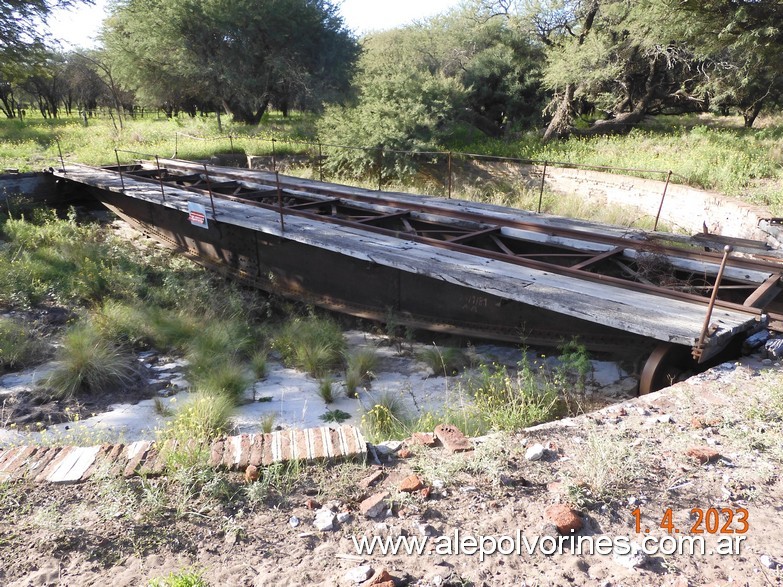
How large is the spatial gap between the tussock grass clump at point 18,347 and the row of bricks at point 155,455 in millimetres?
3095

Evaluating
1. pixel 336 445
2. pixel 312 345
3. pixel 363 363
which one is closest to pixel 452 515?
pixel 336 445

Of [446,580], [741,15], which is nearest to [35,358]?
[446,580]

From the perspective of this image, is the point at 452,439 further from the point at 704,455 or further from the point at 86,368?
the point at 86,368

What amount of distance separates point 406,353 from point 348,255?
5.44 ft

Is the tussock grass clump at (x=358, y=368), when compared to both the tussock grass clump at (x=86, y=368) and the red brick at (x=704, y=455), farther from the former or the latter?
the red brick at (x=704, y=455)

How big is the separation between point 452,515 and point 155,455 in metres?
2.01

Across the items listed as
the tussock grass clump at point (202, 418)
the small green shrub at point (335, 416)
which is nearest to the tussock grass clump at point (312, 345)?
the small green shrub at point (335, 416)

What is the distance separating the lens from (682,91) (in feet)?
64.4

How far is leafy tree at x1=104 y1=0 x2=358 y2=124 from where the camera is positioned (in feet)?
80.3

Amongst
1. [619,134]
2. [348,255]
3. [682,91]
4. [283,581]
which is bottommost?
[283,581]

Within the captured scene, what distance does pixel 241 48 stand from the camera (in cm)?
2541

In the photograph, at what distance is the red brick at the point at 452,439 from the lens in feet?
10.8

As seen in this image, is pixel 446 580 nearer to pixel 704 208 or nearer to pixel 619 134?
pixel 704 208

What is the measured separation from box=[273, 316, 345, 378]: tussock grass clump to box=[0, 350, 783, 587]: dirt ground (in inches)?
126
